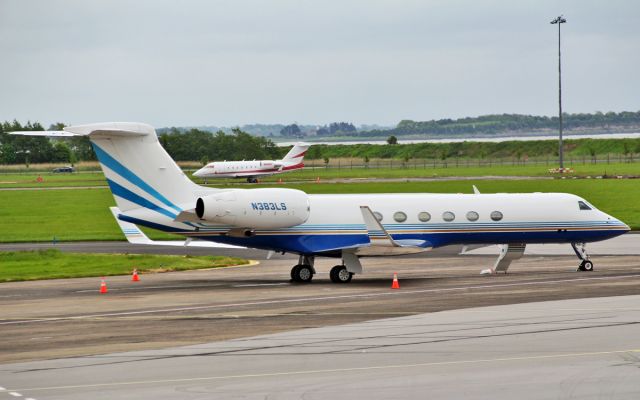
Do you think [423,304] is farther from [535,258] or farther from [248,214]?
[535,258]

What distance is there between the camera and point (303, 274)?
3519 cm

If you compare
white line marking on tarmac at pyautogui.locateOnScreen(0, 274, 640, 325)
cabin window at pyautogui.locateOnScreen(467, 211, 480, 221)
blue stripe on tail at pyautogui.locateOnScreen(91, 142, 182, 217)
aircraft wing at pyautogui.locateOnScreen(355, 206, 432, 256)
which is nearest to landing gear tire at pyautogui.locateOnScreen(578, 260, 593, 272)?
white line marking on tarmac at pyautogui.locateOnScreen(0, 274, 640, 325)

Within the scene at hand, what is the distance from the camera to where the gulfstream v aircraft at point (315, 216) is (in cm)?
3341

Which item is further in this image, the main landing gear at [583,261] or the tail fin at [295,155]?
the tail fin at [295,155]

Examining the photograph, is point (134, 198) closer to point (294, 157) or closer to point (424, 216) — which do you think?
point (424, 216)

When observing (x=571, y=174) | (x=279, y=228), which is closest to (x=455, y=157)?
(x=571, y=174)

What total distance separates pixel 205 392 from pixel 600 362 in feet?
24.0

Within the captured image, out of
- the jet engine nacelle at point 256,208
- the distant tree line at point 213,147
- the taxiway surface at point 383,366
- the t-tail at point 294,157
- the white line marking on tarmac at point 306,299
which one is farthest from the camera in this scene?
the distant tree line at point 213,147

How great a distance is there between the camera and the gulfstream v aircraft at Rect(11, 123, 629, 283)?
33406mm

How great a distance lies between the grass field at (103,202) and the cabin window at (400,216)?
23341 millimetres

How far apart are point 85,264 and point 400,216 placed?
13522mm

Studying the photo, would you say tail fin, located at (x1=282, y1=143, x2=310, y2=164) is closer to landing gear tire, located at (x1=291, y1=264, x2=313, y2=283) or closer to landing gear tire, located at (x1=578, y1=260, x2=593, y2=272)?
landing gear tire, located at (x1=578, y1=260, x2=593, y2=272)

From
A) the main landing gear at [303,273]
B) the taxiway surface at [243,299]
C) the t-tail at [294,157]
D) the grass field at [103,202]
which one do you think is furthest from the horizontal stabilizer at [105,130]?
the t-tail at [294,157]

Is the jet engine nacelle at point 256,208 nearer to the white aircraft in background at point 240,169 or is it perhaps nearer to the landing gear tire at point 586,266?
the landing gear tire at point 586,266
